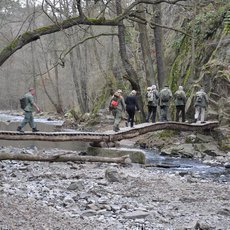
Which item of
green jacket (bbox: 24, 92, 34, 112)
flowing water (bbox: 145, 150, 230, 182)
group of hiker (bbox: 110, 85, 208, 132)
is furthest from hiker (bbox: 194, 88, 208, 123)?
green jacket (bbox: 24, 92, 34, 112)

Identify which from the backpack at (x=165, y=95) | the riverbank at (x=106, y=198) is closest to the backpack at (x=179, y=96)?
the backpack at (x=165, y=95)

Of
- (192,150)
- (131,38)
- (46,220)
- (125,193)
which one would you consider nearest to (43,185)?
(125,193)

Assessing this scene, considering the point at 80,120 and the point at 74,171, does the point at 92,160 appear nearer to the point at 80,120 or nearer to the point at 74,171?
the point at 74,171

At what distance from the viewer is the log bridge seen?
44.8 feet

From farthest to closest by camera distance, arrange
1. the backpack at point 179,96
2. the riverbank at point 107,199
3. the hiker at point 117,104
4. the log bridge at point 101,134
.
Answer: the backpack at point 179,96 → the hiker at point 117,104 → the log bridge at point 101,134 → the riverbank at point 107,199

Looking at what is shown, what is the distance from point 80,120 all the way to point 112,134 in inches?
694

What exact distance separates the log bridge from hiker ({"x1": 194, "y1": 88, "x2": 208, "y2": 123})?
52 centimetres

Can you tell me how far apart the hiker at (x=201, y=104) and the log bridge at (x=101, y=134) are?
52 centimetres

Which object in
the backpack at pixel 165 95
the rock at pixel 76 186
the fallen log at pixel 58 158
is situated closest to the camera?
the rock at pixel 76 186

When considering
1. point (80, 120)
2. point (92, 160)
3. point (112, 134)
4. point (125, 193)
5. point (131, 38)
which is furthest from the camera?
point (80, 120)

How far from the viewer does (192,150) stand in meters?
17.6

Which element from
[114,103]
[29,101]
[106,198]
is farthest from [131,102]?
[106,198]

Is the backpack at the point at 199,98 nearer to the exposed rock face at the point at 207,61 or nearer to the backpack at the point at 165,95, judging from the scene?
the backpack at the point at 165,95

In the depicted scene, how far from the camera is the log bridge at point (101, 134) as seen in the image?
13648mm
